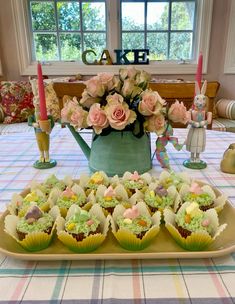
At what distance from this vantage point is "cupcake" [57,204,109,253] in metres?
0.46

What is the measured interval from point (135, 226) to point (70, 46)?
2.98 m

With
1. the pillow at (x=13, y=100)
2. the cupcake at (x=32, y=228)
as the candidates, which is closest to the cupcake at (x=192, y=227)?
the cupcake at (x=32, y=228)

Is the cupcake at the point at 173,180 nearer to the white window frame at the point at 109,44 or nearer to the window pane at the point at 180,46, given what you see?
the white window frame at the point at 109,44

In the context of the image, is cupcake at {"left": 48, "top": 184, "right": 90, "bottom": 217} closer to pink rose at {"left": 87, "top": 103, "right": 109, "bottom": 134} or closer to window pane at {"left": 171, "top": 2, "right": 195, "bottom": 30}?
pink rose at {"left": 87, "top": 103, "right": 109, "bottom": 134}

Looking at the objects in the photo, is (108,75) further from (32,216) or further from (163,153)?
(32,216)

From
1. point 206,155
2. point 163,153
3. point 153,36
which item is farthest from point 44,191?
point 153,36

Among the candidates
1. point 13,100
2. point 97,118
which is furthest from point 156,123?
point 13,100

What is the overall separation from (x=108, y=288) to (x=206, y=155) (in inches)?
29.0

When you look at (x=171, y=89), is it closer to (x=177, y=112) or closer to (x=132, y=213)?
(x=177, y=112)

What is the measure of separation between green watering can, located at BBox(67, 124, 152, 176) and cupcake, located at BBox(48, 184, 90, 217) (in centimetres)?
20

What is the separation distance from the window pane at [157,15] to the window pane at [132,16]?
9 centimetres

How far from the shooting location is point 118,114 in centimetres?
69

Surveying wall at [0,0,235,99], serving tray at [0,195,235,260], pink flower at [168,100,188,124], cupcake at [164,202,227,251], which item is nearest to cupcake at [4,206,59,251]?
serving tray at [0,195,235,260]

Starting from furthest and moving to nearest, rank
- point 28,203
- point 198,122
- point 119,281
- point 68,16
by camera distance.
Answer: point 68,16 → point 198,122 → point 28,203 → point 119,281
